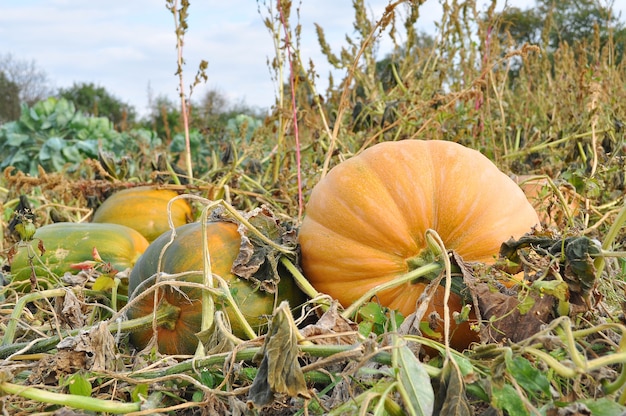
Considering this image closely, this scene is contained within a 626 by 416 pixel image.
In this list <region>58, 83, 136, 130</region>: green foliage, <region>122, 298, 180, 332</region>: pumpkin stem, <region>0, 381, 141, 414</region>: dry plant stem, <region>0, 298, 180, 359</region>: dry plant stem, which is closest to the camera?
<region>0, 381, 141, 414</region>: dry plant stem

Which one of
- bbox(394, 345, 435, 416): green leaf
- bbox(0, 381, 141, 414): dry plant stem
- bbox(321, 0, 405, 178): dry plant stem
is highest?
bbox(321, 0, 405, 178): dry plant stem

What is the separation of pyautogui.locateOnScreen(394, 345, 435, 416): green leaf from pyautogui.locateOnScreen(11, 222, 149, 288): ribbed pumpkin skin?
5.69ft

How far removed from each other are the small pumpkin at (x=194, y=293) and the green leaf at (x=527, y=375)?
2.55 feet

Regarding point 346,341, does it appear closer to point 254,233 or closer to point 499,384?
point 499,384

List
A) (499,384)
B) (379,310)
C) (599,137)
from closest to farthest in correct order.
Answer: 1. (499,384)
2. (379,310)
3. (599,137)

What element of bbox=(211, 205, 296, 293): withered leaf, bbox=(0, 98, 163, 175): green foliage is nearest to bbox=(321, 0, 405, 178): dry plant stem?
bbox=(211, 205, 296, 293): withered leaf

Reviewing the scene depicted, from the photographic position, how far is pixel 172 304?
5.55ft

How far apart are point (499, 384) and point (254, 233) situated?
35.3 inches

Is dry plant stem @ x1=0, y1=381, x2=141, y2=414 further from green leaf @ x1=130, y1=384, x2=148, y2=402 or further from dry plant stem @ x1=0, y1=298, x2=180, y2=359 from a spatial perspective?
dry plant stem @ x1=0, y1=298, x2=180, y2=359

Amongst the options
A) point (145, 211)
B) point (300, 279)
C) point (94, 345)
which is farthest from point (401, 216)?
point (145, 211)

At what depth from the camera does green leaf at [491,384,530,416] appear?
96 cm

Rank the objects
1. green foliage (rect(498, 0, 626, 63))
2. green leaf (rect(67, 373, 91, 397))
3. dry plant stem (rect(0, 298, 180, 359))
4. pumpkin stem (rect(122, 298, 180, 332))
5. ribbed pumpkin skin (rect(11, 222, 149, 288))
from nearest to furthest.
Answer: green leaf (rect(67, 373, 91, 397))
dry plant stem (rect(0, 298, 180, 359))
pumpkin stem (rect(122, 298, 180, 332))
ribbed pumpkin skin (rect(11, 222, 149, 288))
green foliage (rect(498, 0, 626, 63))

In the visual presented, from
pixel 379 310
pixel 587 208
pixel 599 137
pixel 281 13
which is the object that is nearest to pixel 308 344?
pixel 379 310

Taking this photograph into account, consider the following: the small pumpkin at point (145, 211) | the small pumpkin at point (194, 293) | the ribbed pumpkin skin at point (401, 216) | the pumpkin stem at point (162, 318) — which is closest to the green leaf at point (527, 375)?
the ribbed pumpkin skin at point (401, 216)
